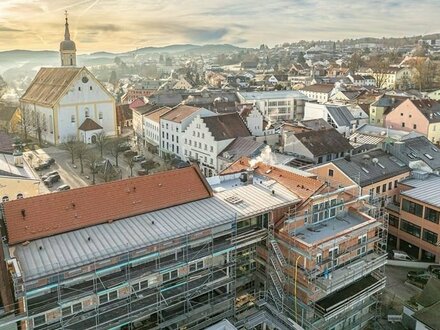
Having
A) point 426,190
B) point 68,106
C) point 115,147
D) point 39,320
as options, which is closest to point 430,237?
point 426,190

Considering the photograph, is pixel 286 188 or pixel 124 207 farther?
pixel 286 188

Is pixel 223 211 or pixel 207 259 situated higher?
pixel 223 211

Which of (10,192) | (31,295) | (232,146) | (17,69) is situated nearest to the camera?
(31,295)

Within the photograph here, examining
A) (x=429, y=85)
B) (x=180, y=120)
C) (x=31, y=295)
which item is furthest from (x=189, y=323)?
(x=429, y=85)

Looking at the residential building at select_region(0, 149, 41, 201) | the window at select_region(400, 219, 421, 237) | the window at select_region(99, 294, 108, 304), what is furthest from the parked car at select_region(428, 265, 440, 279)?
the residential building at select_region(0, 149, 41, 201)

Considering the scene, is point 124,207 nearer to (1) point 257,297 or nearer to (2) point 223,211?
(2) point 223,211

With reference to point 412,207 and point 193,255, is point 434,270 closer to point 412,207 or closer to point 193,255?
point 412,207

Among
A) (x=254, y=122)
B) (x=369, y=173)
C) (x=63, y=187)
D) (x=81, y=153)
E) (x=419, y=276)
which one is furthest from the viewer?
(x=254, y=122)
